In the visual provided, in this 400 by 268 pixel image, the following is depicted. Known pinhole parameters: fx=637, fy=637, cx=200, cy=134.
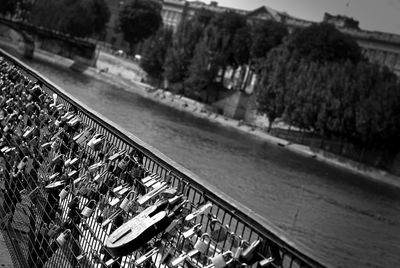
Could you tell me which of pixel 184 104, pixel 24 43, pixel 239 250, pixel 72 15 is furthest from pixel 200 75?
pixel 239 250

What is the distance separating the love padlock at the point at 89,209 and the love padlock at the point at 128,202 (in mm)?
333

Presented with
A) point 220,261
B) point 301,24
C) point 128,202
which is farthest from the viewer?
point 301,24

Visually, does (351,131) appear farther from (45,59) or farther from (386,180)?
(45,59)

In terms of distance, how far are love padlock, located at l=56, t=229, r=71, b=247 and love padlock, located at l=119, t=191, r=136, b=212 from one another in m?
0.62

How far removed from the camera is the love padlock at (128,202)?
3.19 meters

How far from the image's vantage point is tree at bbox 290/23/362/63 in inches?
2222

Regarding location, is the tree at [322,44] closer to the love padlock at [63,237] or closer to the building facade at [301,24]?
the building facade at [301,24]

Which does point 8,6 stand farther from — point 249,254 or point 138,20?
point 249,254

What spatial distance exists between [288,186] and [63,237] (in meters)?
27.5

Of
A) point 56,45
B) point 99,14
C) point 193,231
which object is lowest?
point 56,45

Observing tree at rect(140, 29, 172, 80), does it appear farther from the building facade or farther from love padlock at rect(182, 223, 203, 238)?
love padlock at rect(182, 223, 203, 238)

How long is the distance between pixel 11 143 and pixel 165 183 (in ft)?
10.9

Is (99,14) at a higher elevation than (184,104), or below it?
higher

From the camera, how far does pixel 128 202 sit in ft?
10.6
